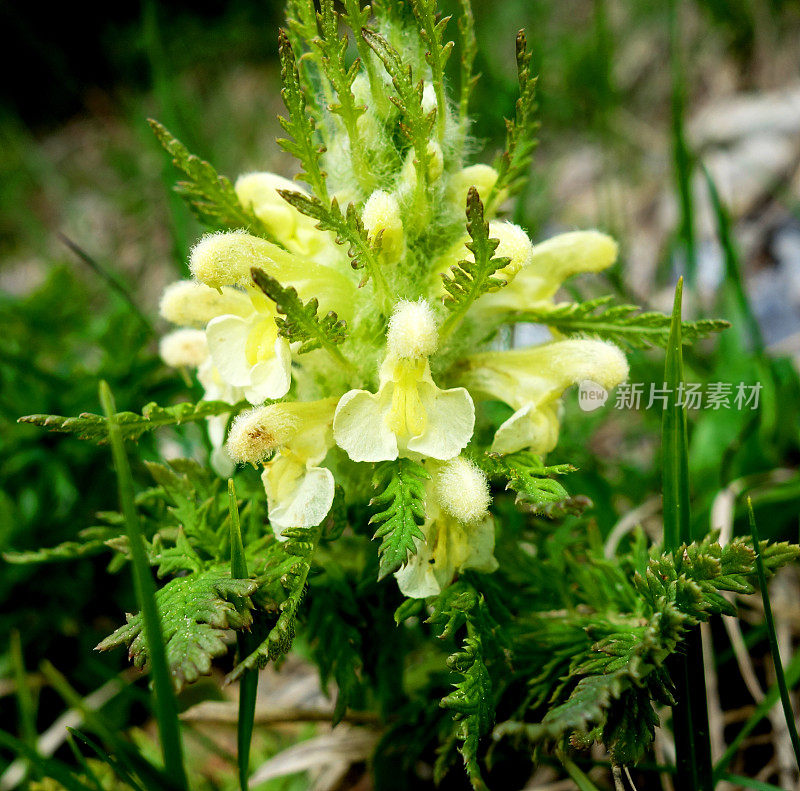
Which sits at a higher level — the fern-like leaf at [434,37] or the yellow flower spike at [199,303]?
the fern-like leaf at [434,37]

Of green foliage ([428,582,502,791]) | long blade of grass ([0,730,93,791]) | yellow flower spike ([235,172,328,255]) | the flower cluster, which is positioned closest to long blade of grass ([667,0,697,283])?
the flower cluster

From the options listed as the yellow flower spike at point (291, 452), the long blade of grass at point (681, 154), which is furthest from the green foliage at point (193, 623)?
the long blade of grass at point (681, 154)

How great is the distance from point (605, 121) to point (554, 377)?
1.99 meters

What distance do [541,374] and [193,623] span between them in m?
0.73

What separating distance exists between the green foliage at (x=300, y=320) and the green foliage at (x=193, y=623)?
1.24 ft

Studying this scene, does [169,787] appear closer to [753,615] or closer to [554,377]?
[554,377]

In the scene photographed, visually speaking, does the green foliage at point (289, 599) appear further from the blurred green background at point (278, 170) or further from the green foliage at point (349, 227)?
the blurred green background at point (278, 170)

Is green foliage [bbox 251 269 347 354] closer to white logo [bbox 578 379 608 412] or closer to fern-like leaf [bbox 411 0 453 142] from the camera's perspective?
fern-like leaf [bbox 411 0 453 142]

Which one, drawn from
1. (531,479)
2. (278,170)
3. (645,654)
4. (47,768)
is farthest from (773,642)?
(278,170)

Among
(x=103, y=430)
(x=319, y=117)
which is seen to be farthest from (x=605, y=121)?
(x=103, y=430)

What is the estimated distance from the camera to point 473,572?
4.01 feet

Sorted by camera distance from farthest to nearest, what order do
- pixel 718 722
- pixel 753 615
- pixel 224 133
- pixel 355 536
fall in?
pixel 224 133 → pixel 753 615 → pixel 718 722 → pixel 355 536

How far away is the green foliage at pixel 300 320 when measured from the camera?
0.95 metres

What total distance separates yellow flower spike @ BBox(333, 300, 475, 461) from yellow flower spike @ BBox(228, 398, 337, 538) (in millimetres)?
94
